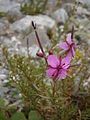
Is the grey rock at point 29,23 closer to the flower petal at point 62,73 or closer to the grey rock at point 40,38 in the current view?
the grey rock at point 40,38

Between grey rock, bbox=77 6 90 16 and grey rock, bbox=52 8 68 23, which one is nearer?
grey rock, bbox=52 8 68 23

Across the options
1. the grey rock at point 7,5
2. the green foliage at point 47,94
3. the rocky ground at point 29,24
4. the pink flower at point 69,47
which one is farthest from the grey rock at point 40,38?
the pink flower at point 69,47

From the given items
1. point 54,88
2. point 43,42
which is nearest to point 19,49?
point 43,42

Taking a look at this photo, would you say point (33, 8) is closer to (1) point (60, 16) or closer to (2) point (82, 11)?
(1) point (60, 16)

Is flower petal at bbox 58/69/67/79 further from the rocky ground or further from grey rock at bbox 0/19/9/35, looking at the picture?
grey rock at bbox 0/19/9/35

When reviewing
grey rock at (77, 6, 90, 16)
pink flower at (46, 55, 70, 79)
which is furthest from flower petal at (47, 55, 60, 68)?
grey rock at (77, 6, 90, 16)

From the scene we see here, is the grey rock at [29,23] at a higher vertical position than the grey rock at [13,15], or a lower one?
lower

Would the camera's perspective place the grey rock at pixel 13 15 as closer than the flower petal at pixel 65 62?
No

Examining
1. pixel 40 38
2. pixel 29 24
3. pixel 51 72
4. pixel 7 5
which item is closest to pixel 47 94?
pixel 51 72
